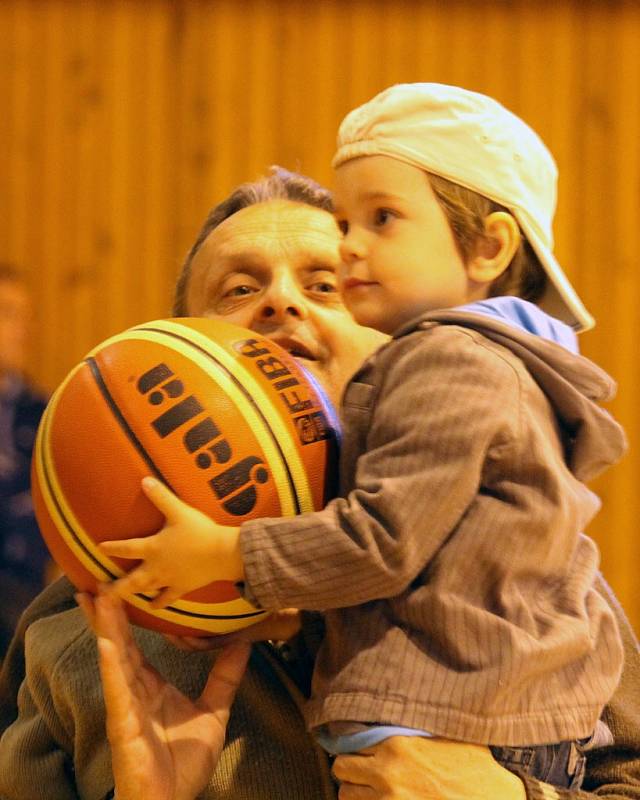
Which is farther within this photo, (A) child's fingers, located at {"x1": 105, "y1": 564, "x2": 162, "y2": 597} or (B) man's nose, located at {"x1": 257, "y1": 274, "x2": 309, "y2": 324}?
(B) man's nose, located at {"x1": 257, "y1": 274, "x2": 309, "y2": 324}

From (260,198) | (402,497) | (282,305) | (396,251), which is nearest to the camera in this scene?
(402,497)

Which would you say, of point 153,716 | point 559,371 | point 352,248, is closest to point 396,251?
point 352,248

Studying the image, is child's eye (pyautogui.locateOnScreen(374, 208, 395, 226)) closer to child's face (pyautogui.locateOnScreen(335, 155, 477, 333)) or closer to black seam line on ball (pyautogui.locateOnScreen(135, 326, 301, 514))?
child's face (pyautogui.locateOnScreen(335, 155, 477, 333))

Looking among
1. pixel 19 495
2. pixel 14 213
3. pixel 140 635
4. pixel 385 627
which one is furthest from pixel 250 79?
pixel 385 627

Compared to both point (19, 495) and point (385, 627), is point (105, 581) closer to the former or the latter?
point (385, 627)

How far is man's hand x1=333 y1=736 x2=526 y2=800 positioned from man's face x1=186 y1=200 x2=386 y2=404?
0.83m

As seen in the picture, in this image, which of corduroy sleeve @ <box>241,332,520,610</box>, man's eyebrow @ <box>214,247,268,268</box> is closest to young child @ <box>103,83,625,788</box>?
corduroy sleeve @ <box>241,332,520,610</box>

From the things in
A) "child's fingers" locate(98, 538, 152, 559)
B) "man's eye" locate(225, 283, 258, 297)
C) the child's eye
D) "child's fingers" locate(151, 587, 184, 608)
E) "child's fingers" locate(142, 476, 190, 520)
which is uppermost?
the child's eye

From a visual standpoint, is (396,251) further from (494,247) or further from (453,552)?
(453,552)

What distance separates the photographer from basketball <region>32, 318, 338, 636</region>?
1421 mm

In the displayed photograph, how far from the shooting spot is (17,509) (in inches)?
174

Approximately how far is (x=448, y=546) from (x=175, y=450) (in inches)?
14.9

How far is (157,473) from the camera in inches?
55.9

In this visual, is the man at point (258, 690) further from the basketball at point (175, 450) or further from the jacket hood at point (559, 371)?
the jacket hood at point (559, 371)
